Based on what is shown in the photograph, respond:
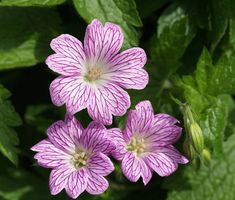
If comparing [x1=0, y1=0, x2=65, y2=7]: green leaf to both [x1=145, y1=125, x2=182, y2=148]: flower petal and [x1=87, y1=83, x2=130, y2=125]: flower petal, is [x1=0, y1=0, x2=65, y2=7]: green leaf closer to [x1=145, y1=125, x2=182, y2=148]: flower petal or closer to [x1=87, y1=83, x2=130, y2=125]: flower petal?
[x1=87, y1=83, x2=130, y2=125]: flower petal

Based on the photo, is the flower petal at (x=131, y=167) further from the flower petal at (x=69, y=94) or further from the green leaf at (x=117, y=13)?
the green leaf at (x=117, y=13)

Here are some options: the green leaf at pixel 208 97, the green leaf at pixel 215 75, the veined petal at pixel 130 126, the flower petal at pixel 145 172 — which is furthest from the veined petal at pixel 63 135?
the green leaf at pixel 215 75

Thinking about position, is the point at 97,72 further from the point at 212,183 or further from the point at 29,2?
the point at 212,183

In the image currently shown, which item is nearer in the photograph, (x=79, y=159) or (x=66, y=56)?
(x=66, y=56)

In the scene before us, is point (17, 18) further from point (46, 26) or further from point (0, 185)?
point (0, 185)

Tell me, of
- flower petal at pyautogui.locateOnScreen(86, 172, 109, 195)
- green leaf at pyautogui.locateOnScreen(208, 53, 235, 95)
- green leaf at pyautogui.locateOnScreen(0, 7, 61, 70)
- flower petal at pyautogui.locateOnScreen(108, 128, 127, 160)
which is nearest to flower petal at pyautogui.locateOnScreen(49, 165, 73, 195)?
flower petal at pyautogui.locateOnScreen(86, 172, 109, 195)

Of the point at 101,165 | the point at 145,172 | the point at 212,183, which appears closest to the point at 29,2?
the point at 101,165

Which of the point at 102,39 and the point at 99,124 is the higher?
the point at 102,39
